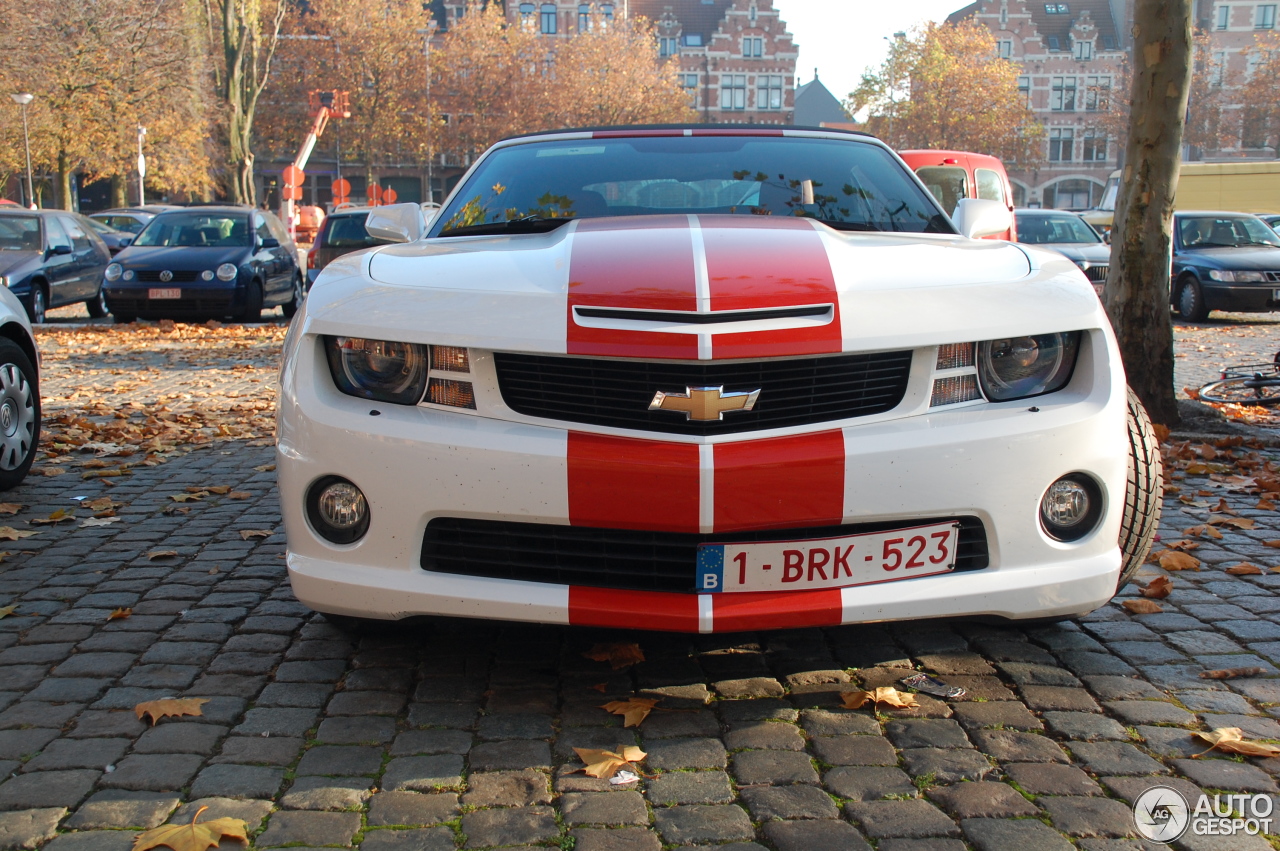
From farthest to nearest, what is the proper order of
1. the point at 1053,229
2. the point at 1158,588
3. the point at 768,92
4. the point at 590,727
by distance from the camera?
the point at 768,92 → the point at 1053,229 → the point at 1158,588 → the point at 590,727

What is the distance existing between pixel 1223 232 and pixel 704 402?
1774cm

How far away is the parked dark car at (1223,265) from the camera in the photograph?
54.4ft

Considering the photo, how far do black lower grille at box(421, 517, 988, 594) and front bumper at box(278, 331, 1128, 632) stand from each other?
Result: 3 cm

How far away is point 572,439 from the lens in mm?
2863

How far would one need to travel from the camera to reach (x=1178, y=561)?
4461 millimetres

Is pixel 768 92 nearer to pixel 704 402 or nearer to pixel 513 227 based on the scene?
pixel 513 227

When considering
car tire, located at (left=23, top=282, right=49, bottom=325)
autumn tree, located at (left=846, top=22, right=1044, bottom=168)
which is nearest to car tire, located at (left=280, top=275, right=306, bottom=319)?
car tire, located at (left=23, top=282, right=49, bottom=325)

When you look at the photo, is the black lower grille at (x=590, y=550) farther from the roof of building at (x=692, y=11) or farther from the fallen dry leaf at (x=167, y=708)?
the roof of building at (x=692, y=11)

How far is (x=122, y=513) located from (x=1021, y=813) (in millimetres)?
4221

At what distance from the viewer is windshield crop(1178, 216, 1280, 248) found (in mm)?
17797

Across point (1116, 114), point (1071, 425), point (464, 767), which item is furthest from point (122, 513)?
point (1116, 114)

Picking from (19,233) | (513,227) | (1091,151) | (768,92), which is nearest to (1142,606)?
(513,227)

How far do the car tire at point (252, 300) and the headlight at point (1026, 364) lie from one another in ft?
45.0

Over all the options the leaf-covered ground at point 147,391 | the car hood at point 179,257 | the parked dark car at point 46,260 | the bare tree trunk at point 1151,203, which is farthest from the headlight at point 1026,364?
the parked dark car at point 46,260
